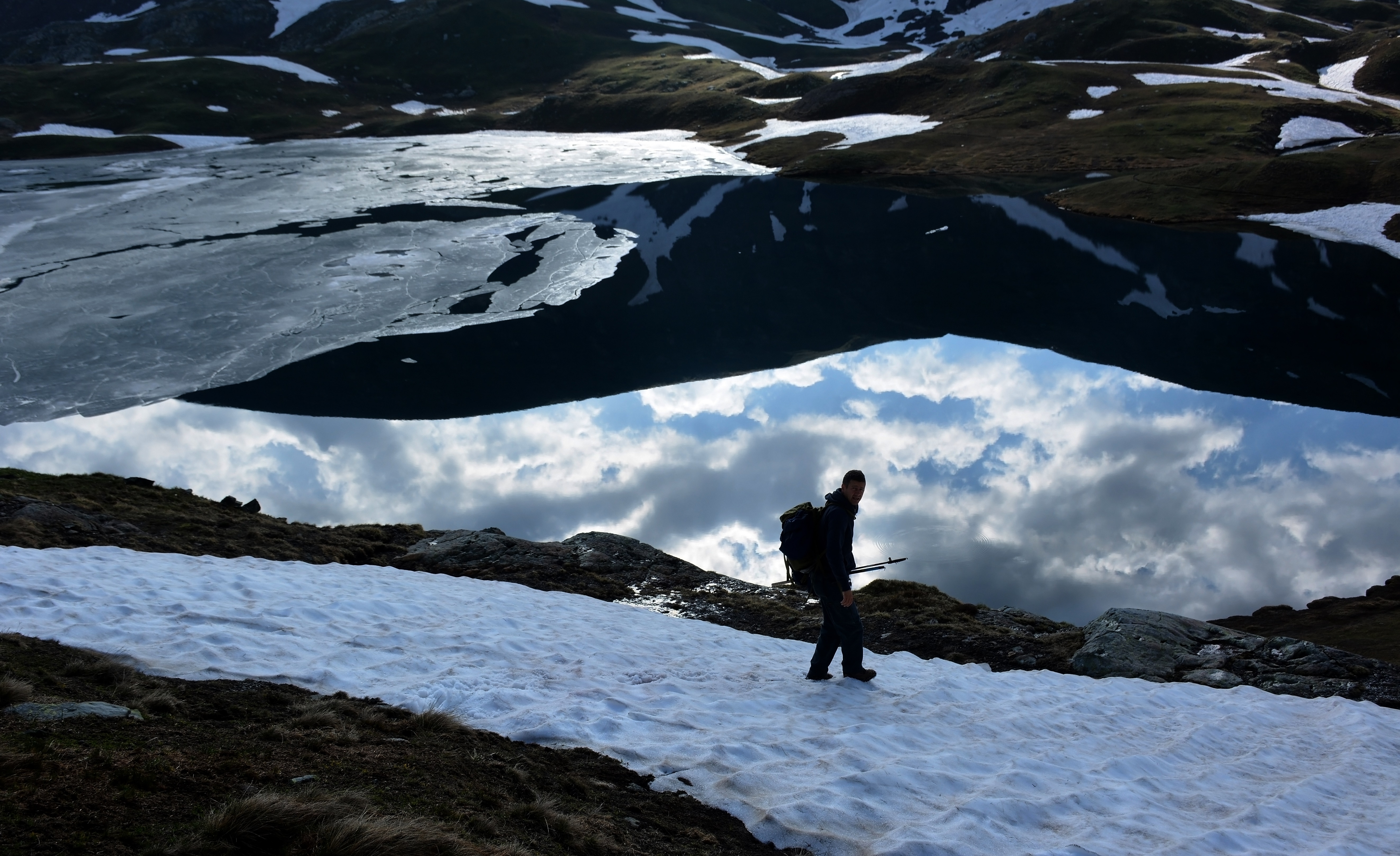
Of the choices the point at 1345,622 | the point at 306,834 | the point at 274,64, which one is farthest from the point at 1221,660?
the point at 274,64

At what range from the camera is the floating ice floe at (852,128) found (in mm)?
99188

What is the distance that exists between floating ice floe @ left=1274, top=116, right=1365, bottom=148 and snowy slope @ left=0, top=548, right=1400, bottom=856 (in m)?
84.8

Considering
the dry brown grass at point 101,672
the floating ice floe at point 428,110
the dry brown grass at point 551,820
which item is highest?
the floating ice floe at point 428,110

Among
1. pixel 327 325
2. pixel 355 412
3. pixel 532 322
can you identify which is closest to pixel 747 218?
pixel 532 322

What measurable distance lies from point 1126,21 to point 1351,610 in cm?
15521

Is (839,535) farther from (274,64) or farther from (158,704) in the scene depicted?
(274,64)

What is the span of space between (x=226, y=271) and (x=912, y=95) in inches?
3874

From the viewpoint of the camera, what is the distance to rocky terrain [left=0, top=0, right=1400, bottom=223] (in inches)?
2958

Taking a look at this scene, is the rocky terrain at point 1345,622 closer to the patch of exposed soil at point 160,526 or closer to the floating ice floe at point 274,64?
the patch of exposed soil at point 160,526

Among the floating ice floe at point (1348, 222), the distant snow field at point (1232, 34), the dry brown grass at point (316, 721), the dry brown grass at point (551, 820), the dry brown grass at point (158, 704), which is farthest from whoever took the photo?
the distant snow field at point (1232, 34)

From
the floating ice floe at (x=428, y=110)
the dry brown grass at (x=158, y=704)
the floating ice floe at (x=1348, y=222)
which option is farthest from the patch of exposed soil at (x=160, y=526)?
the floating ice floe at (x=428, y=110)

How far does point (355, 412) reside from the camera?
29.7 meters

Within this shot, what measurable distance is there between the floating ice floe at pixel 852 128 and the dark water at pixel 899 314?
124 feet

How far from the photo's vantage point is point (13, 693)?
23.9 ft
